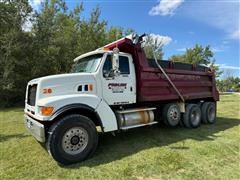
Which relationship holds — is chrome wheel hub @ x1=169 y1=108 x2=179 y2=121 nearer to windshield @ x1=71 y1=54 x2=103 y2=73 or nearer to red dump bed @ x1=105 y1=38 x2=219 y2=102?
red dump bed @ x1=105 y1=38 x2=219 y2=102

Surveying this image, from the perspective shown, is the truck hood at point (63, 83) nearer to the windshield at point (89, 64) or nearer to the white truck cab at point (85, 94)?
the white truck cab at point (85, 94)

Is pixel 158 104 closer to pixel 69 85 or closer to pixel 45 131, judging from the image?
pixel 69 85

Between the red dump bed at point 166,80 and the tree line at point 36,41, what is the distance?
998 cm

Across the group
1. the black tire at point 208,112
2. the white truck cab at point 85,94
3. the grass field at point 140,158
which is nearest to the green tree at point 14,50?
the grass field at point 140,158

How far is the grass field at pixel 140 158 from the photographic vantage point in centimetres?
375

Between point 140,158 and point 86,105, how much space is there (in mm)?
1646

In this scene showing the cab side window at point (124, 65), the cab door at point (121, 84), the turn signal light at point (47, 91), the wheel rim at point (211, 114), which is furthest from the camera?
the wheel rim at point (211, 114)

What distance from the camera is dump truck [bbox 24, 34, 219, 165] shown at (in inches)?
167

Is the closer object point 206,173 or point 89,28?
point 206,173

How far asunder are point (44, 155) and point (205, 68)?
684 cm

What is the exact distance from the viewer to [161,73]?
6449mm

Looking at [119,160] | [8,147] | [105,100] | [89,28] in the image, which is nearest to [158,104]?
[105,100]

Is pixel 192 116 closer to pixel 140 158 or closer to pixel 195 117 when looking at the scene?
pixel 195 117

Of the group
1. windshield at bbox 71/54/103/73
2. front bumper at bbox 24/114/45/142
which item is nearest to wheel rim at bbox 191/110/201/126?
windshield at bbox 71/54/103/73
